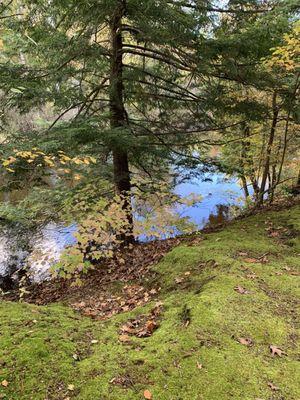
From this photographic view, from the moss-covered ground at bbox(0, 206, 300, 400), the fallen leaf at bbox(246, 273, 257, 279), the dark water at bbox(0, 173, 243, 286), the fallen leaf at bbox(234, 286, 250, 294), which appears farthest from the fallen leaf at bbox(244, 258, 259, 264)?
the dark water at bbox(0, 173, 243, 286)

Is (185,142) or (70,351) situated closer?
(70,351)

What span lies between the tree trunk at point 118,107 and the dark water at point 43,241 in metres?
1.69

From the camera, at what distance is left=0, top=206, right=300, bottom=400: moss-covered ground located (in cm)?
243

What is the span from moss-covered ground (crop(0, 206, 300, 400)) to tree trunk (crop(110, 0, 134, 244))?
3387 millimetres

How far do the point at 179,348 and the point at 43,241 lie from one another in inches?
395

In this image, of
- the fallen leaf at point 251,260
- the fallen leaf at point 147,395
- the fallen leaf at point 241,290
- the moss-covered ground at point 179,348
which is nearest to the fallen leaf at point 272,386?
the moss-covered ground at point 179,348

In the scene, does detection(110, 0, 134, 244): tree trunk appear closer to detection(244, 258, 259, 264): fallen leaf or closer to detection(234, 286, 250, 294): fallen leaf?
detection(244, 258, 259, 264): fallen leaf

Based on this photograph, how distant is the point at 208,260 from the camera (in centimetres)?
491

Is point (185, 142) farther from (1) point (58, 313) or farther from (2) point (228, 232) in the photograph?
(1) point (58, 313)

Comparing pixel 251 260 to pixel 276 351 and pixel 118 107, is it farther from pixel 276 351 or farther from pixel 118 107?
pixel 118 107

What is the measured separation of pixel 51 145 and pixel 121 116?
2.52 m

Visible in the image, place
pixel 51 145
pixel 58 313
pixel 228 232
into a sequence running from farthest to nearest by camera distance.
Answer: pixel 228 232 < pixel 51 145 < pixel 58 313

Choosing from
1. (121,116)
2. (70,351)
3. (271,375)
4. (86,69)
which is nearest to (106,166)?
(121,116)

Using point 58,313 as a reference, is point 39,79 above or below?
above
